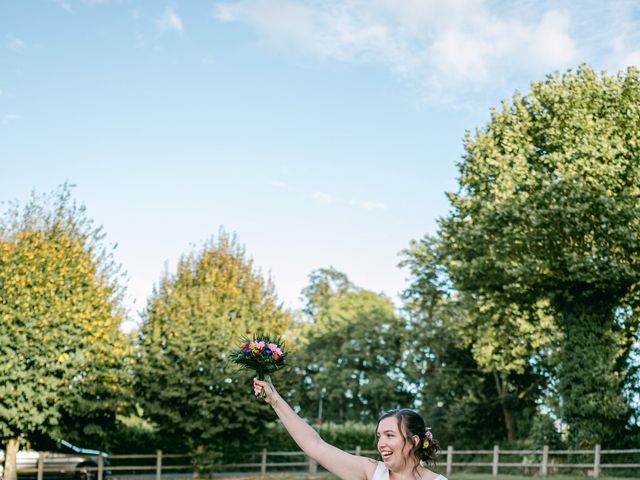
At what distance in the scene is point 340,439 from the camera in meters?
49.2

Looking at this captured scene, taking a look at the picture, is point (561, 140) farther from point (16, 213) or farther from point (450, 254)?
point (16, 213)

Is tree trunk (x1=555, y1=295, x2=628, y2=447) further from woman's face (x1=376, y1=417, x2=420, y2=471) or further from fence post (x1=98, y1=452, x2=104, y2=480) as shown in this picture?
woman's face (x1=376, y1=417, x2=420, y2=471)

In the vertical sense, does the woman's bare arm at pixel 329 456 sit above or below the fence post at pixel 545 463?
above

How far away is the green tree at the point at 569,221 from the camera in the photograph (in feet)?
86.0

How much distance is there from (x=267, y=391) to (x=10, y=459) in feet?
79.2

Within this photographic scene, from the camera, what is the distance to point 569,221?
26391 millimetres

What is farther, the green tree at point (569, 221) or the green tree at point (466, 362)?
the green tree at point (466, 362)

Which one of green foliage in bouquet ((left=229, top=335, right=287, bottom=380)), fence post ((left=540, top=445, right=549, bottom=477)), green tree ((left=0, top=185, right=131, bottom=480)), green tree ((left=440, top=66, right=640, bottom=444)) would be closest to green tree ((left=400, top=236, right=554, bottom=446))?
green tree ((left=440, top=66, right=640, bottom=444))

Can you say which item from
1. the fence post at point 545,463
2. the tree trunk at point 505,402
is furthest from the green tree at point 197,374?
the tree trunk at point 505,402

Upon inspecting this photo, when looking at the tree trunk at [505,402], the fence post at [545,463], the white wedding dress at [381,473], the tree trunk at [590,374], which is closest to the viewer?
the white wedding dress at [381,473]

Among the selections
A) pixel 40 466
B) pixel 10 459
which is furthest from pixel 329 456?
pixel 40 466

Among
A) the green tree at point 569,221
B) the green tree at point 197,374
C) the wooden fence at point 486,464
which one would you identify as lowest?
the wooden fence at point 486,464

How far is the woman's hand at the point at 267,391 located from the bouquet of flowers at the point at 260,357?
1.05 feet

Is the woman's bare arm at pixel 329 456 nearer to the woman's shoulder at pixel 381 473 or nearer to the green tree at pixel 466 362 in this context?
the woman's shoulder at pixel 381 473
